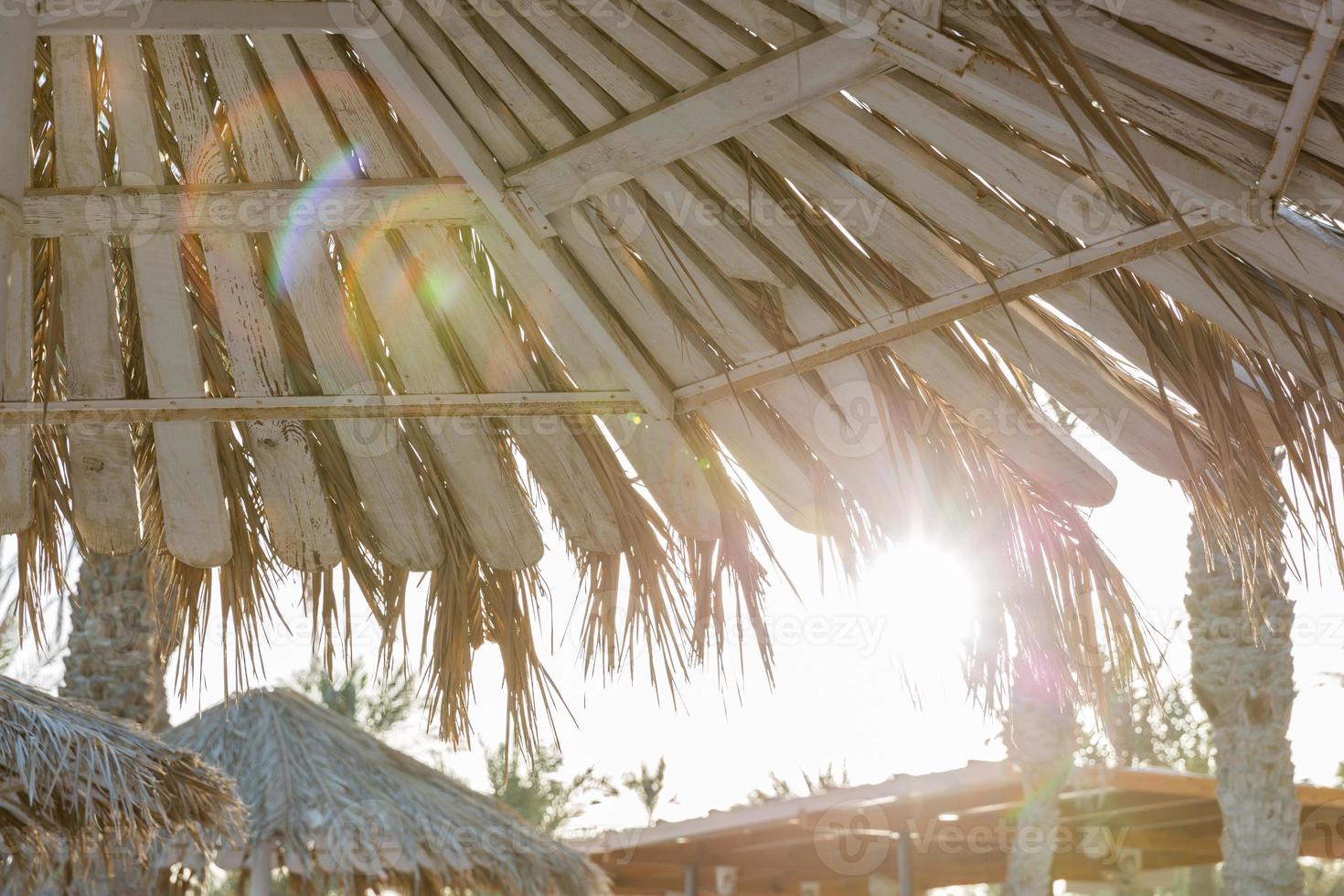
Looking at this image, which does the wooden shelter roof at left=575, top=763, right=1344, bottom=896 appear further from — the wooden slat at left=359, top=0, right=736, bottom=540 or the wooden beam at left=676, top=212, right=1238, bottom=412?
the wooden beam at left=676, top=212, right=1238, bottom=412

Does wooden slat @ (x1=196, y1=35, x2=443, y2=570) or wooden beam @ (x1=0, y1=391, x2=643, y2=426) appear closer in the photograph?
wooden slat @ (x1=196, y1=35, x2=443, y2=570)

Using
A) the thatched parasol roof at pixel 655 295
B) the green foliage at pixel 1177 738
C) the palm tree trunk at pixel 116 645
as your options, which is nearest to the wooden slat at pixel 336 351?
the thatched parasol roof at pixel 655 295

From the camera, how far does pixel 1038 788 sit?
25.4ft

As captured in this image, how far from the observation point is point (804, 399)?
238 cm

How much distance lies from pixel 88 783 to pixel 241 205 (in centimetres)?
207

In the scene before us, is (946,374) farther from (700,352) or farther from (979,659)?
(979,659)

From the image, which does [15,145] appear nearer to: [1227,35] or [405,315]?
[405,315]

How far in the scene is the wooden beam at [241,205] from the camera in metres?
2.26

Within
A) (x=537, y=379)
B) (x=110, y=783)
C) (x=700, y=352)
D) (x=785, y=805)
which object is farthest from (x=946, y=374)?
(x=785, y=805)

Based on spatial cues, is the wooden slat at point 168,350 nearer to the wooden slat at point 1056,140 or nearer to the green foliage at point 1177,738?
the wooden slat at point 1056,140

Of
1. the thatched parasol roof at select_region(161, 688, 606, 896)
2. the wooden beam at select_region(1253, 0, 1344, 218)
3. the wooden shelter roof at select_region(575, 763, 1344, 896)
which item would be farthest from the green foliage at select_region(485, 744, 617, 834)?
the wooden beam at select_region(1253, 0, 1344, 218)

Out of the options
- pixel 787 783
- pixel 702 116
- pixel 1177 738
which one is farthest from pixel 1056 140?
pixel 1177 738

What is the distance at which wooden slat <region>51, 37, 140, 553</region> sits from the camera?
224 centimetres

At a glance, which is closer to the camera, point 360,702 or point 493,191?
point 493,191
